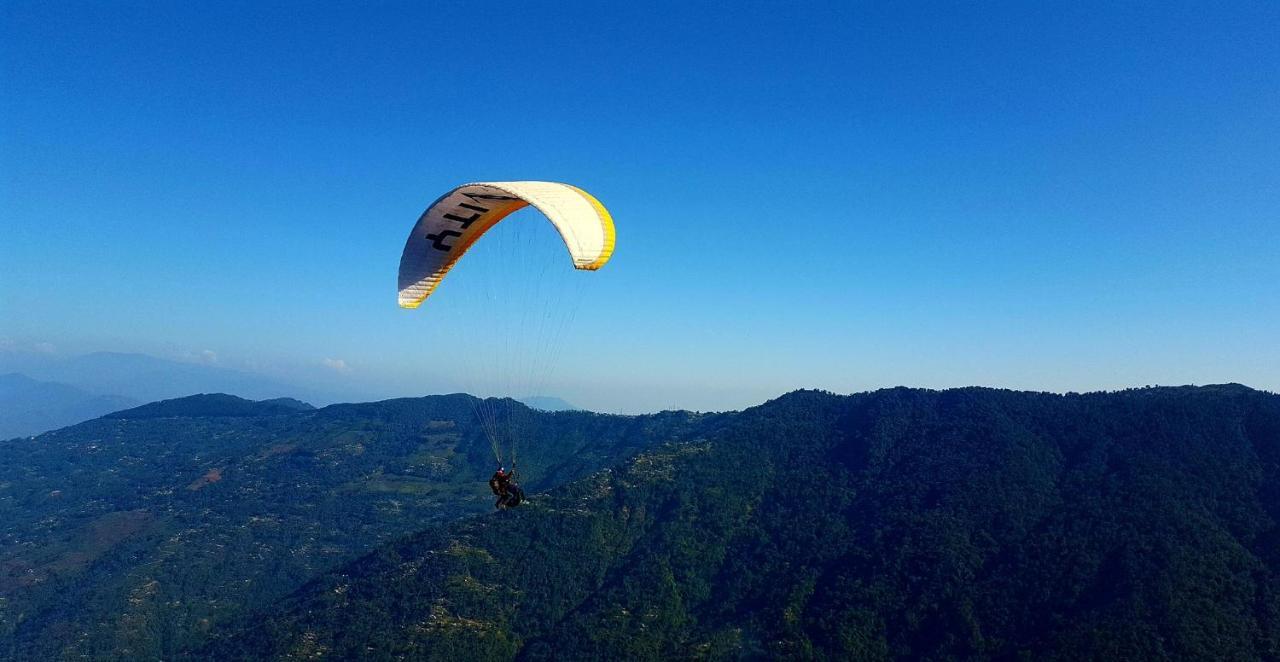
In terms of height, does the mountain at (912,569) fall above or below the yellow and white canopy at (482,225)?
below

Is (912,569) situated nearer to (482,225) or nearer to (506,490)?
(506,490)

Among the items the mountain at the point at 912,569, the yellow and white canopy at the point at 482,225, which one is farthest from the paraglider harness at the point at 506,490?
the mountain at the point at 912,569

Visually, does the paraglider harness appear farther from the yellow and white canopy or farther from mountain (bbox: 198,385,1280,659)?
mountain (bbox: 198,385,1280,659)

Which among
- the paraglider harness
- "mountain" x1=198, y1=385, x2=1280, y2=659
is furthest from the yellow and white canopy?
"mountain" x1=198, y1=385, x2=1280, y2=659

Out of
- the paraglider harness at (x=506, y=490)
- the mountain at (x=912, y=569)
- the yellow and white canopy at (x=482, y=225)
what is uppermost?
the yellow and white canopy at (x=482, y=225)

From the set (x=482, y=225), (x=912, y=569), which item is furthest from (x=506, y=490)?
(x=912, y=569)

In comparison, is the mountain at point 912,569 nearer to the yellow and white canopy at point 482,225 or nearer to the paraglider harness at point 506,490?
the paraglider harness at point 506,490

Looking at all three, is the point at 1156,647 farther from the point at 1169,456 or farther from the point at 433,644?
the point at 433,644
